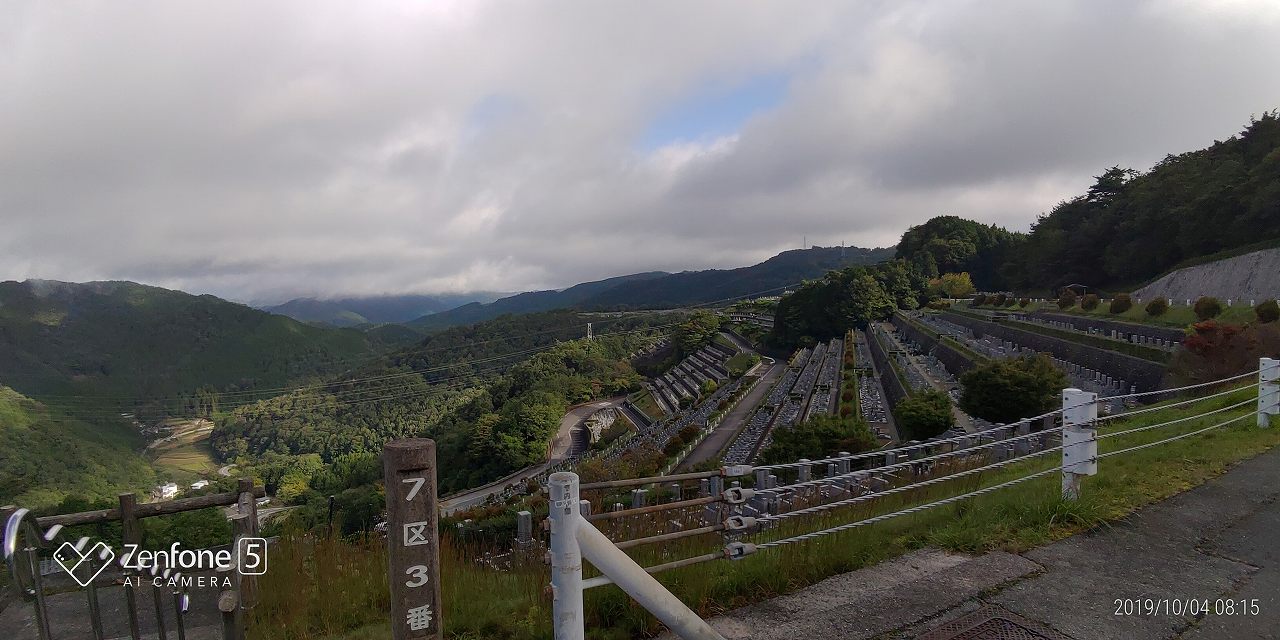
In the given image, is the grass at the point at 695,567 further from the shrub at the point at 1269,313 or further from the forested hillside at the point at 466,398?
the forested hillside at the point at 466,398

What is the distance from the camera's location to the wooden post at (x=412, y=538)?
2.17 m

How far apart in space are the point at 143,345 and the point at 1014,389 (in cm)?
15215

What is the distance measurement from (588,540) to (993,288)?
7466 cm

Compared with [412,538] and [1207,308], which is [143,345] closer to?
[412,538]

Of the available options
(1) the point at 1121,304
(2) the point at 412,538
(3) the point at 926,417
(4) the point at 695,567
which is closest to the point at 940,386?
(3) the point at 926,417

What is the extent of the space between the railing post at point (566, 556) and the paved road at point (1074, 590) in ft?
2.96

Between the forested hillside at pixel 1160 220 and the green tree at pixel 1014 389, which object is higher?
the forested hillside at pixel 1160 220

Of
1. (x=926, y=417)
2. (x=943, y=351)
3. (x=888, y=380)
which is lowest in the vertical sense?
(x=888, y=380)

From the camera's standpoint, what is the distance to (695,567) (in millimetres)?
3078

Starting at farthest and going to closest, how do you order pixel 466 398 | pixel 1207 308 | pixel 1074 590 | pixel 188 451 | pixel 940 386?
pixel 188 451 < pixel 466 398 < pixel 940 386 < pixel 1207 308 < pixel 1074 590

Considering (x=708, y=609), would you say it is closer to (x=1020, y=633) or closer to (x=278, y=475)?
(x=1020, y=633)

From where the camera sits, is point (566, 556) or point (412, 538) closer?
point (566, 556)

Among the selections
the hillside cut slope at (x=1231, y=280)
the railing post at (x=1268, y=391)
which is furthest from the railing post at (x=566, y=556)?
the hillside cut slope at (x=1231, y=280)

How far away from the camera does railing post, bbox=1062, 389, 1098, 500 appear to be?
4.13 metres
